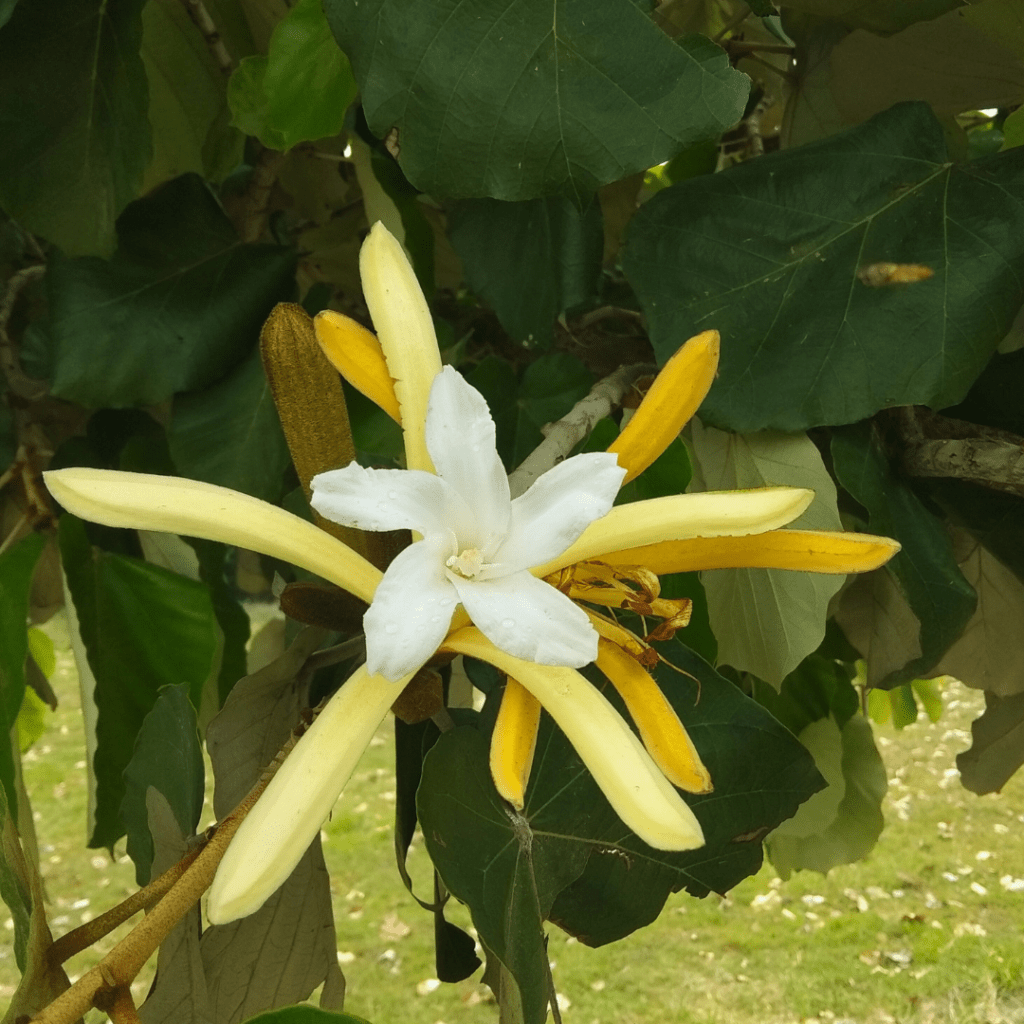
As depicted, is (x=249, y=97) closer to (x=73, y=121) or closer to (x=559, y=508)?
(x=73, y=121)

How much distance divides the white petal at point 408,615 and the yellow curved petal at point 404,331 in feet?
0.14

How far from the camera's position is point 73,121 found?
0.38 meters

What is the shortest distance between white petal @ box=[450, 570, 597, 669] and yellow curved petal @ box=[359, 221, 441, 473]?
0.16 ft

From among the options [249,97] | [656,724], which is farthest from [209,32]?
[656,724]

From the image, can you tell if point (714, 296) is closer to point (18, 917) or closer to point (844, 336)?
point (844, 336)

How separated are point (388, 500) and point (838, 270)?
0.25 meters

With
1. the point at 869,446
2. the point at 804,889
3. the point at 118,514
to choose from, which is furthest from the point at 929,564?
the point at 804,889

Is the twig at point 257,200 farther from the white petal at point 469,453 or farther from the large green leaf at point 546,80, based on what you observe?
Result: the white petal at point 469,453

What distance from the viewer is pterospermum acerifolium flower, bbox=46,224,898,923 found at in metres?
0.17

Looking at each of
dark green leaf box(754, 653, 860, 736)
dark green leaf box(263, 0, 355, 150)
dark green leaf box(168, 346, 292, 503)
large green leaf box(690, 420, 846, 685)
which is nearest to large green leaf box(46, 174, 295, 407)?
dark green leaf box(168, 346, 292, 503)

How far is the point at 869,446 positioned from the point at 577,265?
0.14 m

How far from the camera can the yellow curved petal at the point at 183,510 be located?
0.18 metres

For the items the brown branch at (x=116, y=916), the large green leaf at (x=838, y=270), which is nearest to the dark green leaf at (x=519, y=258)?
the large green leaf at (x=838, y=270)

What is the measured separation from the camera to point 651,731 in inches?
7.8
